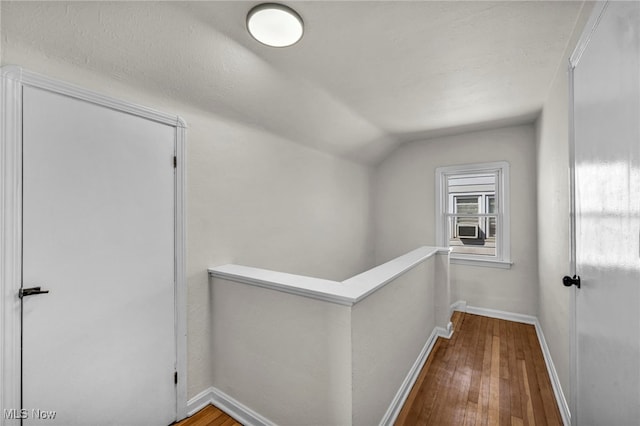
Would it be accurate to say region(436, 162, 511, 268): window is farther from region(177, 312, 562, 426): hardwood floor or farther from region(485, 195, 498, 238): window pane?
region(177, 312, 562, 426): hardwood floor

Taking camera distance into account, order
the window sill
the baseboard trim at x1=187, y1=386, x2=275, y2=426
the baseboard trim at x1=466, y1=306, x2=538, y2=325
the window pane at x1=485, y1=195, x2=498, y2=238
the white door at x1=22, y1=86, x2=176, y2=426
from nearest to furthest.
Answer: the white door at x1=22, y1=86, x2=176, y2=426, the baseboard trim at x1=187, y1=386, x2=275, y2=426, the baseboard trim at x1=466, y1=306, x2=538, y2=325, the window sill, the window pane at x1=485, y1=195, x2=498, y2=238

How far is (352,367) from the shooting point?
1327mm

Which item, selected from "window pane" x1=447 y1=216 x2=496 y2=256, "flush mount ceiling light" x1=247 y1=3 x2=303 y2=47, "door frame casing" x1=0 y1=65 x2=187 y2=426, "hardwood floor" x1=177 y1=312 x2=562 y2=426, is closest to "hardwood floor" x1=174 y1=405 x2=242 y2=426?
"hardwood floor" x1=177 y1=312 x2=562 y2=426

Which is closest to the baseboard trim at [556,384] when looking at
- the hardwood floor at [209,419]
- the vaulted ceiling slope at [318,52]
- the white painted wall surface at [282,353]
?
the white painted wall surface at [282,353]

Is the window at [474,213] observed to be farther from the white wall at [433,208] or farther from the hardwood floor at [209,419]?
the hardwood floor at [209,419]

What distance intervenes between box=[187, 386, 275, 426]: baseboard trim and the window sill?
325cm

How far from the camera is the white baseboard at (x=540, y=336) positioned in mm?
1781

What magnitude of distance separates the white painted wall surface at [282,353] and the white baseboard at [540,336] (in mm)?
1548

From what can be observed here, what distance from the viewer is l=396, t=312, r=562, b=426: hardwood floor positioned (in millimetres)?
1803

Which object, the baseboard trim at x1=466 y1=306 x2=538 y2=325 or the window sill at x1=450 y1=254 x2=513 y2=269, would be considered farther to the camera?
the window sill at x1=450 y1=254 x2=513 y2=269

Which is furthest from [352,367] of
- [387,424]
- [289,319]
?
[387,424]

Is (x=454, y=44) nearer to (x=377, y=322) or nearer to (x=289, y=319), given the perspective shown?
(x=377, y=322)

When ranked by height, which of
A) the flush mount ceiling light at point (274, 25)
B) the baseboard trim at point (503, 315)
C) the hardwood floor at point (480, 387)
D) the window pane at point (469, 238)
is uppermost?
the flush mount ceiling light at point (274, 25)

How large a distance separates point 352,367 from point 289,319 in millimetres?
439
